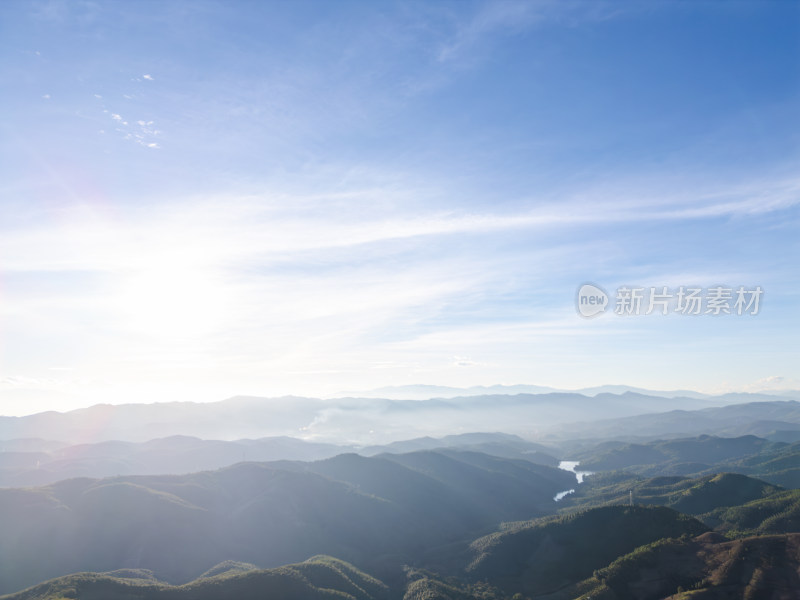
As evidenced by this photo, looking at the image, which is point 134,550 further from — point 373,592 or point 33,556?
point 373,592

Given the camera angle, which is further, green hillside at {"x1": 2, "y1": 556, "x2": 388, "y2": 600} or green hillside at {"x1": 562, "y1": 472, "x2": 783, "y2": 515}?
green hillside at {"x1": 562, "y1": 472, "x2": 783, "y2": 515}

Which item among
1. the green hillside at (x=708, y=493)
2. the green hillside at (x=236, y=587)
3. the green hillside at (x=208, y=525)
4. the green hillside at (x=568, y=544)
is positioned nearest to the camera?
the green hillside at (x=236, y=587)

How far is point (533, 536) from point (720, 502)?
78598 mm

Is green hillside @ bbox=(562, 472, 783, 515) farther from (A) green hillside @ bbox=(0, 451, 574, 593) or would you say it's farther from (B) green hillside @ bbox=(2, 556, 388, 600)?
(B) green hillside @ bbox=(2, 556, 388, 600)

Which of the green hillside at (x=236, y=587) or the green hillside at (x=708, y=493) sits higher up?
the green hillside at (x=236, y=587)

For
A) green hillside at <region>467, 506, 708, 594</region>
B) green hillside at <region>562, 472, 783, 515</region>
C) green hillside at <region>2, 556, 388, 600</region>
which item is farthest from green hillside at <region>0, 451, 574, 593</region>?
green hillside at <region>562, 472, 783, 515</region>

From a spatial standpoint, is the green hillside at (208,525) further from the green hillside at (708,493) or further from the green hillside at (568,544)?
the green hillside at (708,493)

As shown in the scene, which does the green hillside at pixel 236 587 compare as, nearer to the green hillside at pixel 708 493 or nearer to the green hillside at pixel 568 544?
the green hillside at pixel 568 544

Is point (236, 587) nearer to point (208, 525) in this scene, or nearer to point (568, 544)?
point (208, 525)

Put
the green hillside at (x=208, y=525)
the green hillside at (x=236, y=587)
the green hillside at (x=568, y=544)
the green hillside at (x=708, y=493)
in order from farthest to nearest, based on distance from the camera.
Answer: the green hillside at (x=708, y=493) < the green hillside at (x=208, y=525) < the green hillside at (x=568, y=544) < the green hillside at (x=236, y=587)

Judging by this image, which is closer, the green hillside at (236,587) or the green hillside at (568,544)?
the green hillside at (236,587)

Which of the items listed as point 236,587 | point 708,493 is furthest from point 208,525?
point 708,493

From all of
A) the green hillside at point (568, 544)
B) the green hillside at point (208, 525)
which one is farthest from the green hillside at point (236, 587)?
the green hillside at point (568, 544)

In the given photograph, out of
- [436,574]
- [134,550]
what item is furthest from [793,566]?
[134,550]
